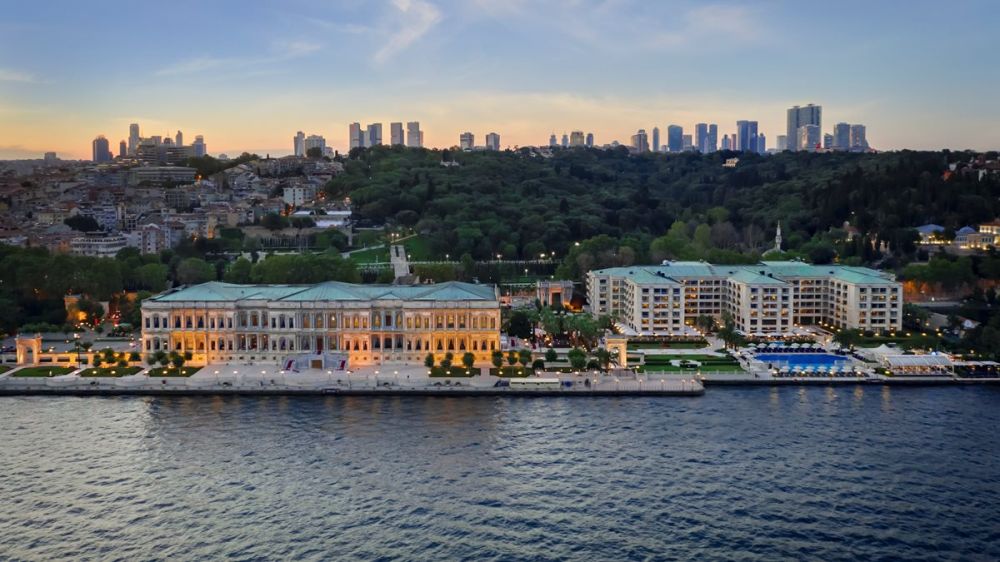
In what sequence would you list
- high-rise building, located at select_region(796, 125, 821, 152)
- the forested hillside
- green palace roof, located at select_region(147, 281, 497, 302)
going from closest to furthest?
green palace roof, located at select_region(147, 281, 497, 302) < the forested hillside < high-rise building, located at select_region(796, 125, 821, 152)

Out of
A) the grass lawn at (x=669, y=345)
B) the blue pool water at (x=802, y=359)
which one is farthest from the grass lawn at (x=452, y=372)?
the blue pool water at (x=802, y=359)

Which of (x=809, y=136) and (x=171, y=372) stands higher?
(x=809, y=136)

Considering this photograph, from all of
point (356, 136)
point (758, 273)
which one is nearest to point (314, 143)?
point (356, 136)

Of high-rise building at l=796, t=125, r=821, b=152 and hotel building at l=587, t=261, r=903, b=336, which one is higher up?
high-rise building at l=796, t=125, r=821, b=152

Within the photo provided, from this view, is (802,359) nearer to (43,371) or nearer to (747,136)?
→ (43,371)

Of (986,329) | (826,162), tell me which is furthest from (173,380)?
(826,162)

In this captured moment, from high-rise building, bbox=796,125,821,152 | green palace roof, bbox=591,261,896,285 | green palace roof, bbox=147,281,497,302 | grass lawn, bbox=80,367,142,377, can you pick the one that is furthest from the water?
high-rise building, bbox=796,125,821,152

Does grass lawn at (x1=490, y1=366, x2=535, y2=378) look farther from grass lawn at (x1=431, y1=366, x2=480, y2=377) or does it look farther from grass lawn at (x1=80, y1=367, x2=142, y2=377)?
A: grass lawn at (x1=80, y1=367, x2=142, y2=377)
